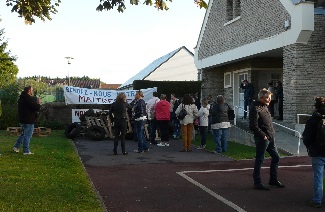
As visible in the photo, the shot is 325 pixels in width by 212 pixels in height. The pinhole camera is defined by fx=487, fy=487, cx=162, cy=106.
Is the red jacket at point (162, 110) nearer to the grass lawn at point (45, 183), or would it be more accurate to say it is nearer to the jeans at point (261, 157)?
the grass lawn at point (45, 183)

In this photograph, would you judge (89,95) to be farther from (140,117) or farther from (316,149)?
(316,149)

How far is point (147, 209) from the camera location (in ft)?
23.0

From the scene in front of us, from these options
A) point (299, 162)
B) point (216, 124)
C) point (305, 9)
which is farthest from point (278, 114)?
point (299, 162)

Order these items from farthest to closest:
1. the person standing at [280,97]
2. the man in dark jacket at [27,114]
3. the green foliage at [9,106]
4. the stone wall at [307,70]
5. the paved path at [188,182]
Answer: the green foliage at [9,106]
the person standing at [280,97]
the stone wall at [307,70]
the man in dark jacket at [27,114]
the paved path at [188,182]

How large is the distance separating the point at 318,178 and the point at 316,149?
17.2 inches

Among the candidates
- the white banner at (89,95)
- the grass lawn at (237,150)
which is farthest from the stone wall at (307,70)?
the white banner at (89,95)

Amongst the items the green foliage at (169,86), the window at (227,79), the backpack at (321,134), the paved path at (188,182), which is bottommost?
the paved path at (188,182)

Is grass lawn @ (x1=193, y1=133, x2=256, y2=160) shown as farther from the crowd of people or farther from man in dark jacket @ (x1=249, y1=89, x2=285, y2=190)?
man in dark jacket @ (x1=249, y1=89, x2=285, y2=190)

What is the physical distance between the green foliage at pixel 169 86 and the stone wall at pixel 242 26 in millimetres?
2257

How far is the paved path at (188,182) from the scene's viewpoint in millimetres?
7336

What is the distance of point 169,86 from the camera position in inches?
940

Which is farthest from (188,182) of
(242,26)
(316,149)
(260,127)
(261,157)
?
(242,26)

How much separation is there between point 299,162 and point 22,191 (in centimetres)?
698

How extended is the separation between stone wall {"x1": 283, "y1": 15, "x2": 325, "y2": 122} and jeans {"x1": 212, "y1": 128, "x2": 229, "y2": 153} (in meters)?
3.86
